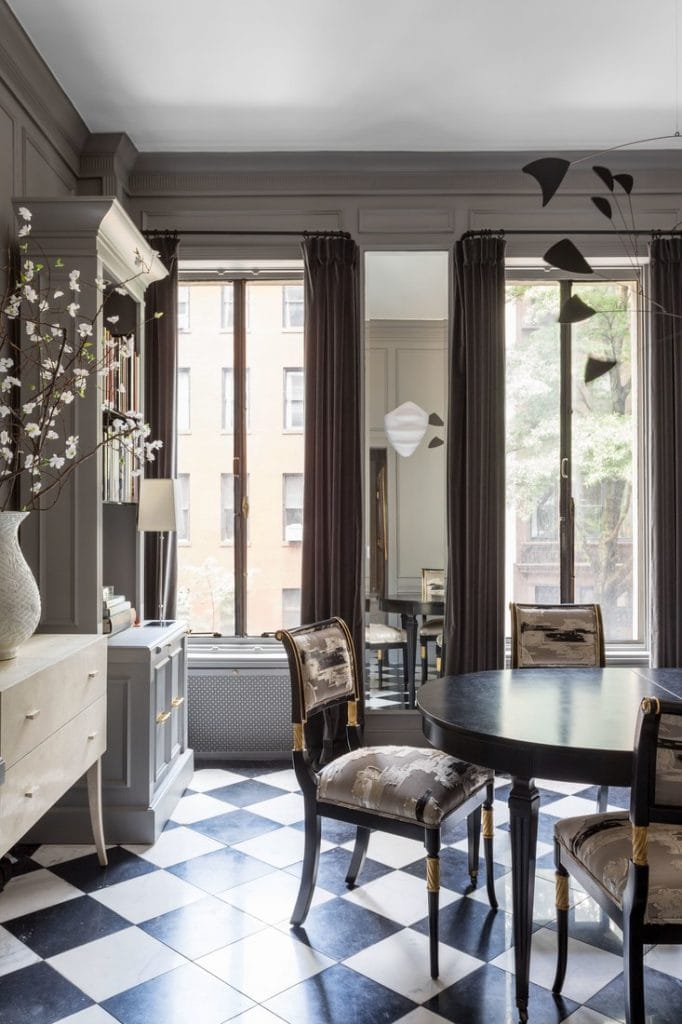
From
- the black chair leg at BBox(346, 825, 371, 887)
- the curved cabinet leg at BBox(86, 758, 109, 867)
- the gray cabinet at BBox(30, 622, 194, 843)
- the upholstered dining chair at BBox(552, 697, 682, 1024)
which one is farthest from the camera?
the gray cabinet at BBox(30, 622, 194, 843)

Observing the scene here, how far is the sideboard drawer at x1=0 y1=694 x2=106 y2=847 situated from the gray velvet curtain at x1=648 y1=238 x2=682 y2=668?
284 centimetres

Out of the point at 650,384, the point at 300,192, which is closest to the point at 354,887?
the point at 650,384

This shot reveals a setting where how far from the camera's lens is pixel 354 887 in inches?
111

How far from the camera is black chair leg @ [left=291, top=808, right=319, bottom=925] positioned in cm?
253

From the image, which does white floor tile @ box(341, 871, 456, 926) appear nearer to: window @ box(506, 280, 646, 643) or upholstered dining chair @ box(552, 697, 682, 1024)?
upholstered dining chair @ box(552, 697, 682, 1024)

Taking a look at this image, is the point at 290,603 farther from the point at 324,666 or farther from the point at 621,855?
the point at 621,855

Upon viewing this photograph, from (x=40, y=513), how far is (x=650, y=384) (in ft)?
10.2

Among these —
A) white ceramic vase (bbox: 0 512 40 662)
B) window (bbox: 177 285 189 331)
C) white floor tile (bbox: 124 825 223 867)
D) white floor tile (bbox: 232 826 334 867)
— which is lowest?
white floor tile (bbox: 232 826 334 867)

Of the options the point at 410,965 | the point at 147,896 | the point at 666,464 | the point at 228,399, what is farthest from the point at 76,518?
the point at 666,464

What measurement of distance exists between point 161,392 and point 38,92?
1434mm

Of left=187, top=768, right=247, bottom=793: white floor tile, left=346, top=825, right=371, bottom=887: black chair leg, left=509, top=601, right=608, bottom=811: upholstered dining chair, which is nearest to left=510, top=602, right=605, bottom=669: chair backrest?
left=509, top=601, right=608, bottom=811: upholstered dining chair

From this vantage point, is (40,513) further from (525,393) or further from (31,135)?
(525,393)

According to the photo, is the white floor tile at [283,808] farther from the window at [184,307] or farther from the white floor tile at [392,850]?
the window at [184,307]

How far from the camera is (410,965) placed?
232 cm
